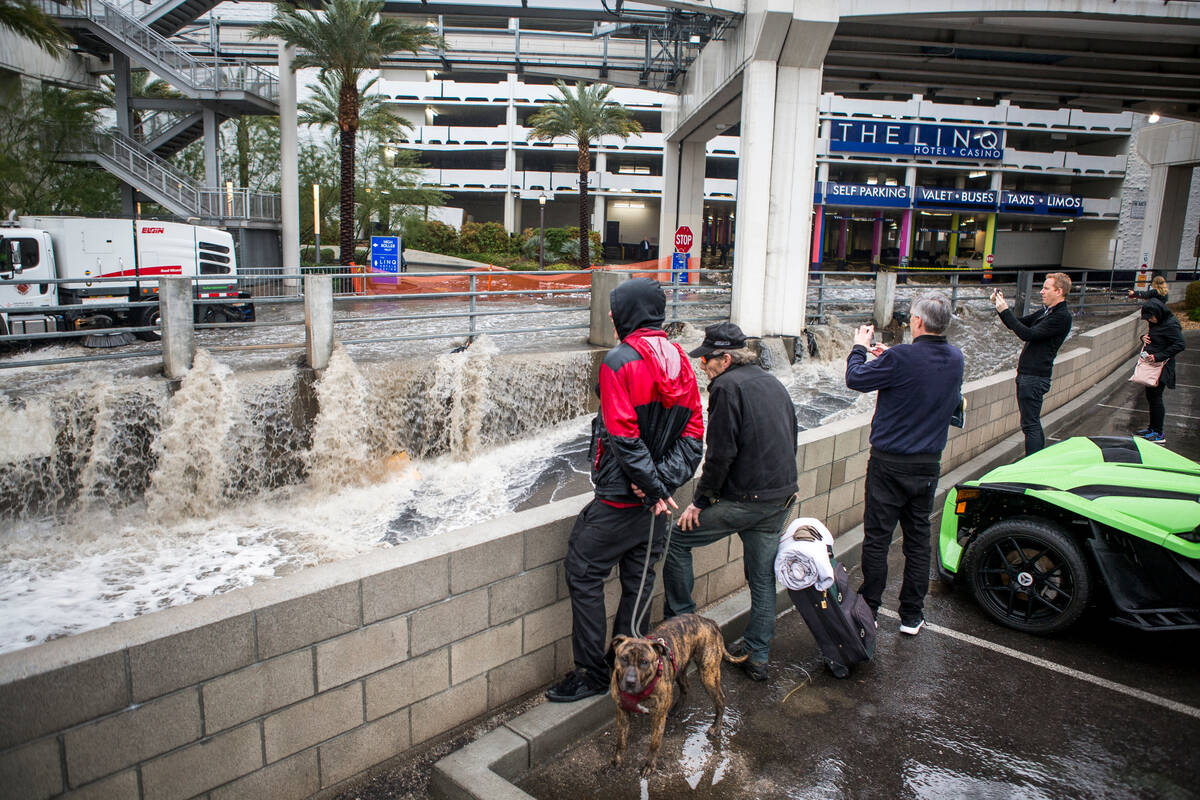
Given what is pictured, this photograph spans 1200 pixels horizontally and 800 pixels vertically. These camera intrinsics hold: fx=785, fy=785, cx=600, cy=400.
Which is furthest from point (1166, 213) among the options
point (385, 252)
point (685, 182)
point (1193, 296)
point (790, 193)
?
point (385, 252)

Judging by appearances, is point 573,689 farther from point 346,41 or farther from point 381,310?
point 346,41

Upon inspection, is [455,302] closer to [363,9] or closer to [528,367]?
[528,367]

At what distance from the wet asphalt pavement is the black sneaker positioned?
203 mm

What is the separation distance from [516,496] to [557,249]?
35680 millimetres

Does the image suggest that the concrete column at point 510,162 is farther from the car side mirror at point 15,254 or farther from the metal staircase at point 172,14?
the car side mirror at point 15,254

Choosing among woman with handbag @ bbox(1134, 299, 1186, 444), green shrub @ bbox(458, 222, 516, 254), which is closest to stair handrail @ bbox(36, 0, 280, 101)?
green shrub @ bbox(458, 222, 516, 254)

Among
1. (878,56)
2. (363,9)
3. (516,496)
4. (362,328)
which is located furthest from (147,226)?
(878,56)

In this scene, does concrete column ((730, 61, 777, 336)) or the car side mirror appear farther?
the car side mirror

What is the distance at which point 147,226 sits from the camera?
19266 mm

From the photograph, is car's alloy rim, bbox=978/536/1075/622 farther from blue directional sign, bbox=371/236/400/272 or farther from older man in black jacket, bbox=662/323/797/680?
blue directional sign, bbox=371/236/400/272

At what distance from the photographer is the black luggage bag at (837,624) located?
4203 millimetres

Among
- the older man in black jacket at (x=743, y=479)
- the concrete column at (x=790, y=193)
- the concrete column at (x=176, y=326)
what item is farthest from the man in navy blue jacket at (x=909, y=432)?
the concrete column at (x=790, y=193)

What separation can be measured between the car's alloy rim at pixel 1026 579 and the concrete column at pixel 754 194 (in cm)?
1192

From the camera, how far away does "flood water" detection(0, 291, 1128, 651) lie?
7.77m
